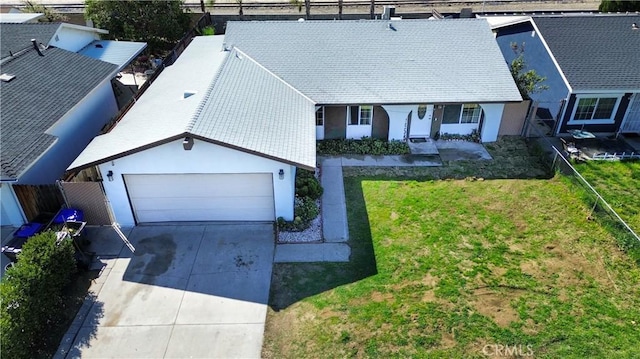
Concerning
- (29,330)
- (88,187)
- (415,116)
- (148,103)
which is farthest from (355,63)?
(29,330)

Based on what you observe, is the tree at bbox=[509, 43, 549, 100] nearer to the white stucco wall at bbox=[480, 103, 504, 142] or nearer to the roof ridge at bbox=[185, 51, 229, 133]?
the white stucco wall at bbox=[480, 103, 504, 142]

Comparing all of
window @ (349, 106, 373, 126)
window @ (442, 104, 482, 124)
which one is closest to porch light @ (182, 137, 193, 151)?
window @ (349, 106, 373, 126)

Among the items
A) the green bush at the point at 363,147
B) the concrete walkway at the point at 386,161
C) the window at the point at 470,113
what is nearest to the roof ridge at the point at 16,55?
the green bush at the point at 363,147

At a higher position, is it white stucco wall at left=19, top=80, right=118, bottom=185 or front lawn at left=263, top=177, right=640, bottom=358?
white stucco wall at left=19, top=80, right=118, bottom=185

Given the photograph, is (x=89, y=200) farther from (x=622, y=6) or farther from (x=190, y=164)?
(x=622, y=6)

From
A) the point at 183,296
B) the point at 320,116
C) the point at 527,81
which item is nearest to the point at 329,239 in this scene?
the point at 183,296

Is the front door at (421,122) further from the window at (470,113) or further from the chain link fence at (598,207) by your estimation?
the chain link fence at (598,207)

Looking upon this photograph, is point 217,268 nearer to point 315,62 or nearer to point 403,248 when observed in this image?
point 403,248
